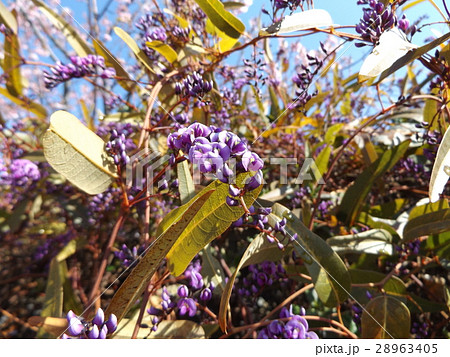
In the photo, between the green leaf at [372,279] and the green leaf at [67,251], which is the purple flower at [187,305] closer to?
the green leaf at [372,279]

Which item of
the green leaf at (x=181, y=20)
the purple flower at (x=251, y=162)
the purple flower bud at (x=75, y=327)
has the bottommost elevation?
the purple flower bud at (x=75, y=327)

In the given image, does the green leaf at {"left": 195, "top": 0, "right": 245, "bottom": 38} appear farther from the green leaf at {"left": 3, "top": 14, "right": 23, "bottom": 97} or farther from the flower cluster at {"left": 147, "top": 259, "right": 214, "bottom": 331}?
the green leaf at {"left": 3, "top": 14, "right": 23, "bottom": 97}

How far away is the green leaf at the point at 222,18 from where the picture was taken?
900 mm

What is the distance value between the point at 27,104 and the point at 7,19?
1.19 ft

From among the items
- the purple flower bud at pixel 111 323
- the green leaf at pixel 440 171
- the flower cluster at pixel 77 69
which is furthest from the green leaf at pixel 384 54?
the flower cluster at pixel 77 69

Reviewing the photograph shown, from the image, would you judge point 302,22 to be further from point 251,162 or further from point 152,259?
point 152,259

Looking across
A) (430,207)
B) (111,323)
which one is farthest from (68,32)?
(430,207)

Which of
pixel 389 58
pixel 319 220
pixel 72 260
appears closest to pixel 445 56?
pixel 389 58

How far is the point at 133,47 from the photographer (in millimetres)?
1104

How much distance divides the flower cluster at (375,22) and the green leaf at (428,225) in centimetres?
46

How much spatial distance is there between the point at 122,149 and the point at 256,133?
3.06ft
